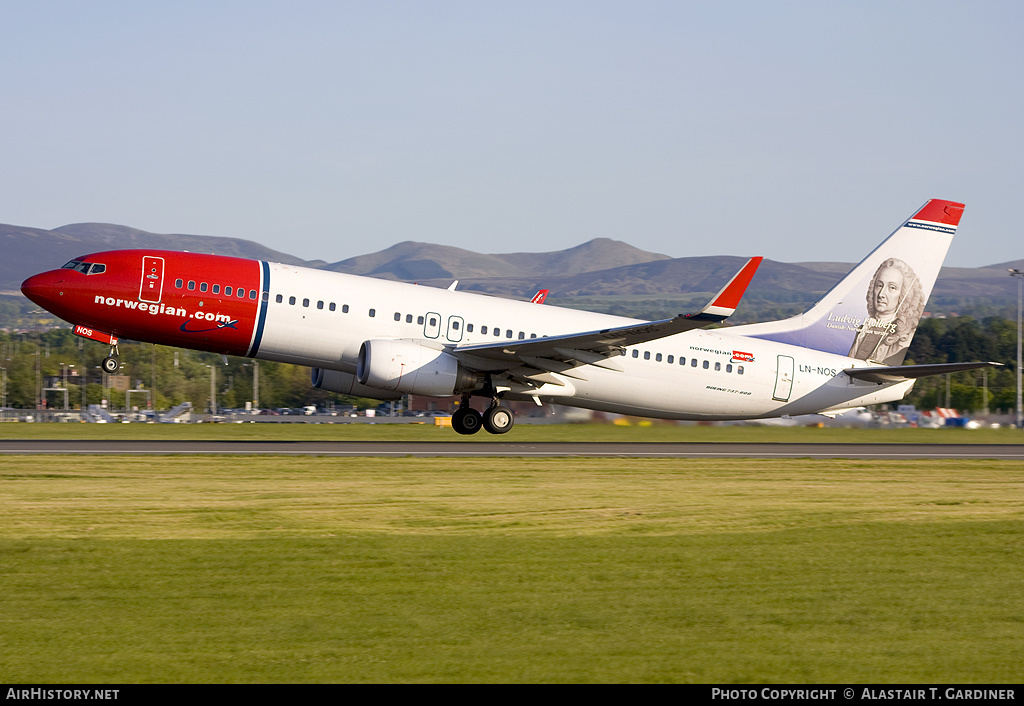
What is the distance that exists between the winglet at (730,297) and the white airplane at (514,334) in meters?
0.05

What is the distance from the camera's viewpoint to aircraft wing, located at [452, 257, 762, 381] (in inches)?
1049

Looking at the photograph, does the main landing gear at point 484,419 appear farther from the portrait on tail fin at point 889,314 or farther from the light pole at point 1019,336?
the light pole at point 1019,336

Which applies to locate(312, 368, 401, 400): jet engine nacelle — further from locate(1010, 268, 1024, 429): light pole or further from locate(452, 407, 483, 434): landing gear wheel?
locate(1010, 268, 1024, 429): light pole

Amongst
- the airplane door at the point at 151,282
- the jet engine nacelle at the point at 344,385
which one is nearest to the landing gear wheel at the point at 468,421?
the jet engine nacelle at the point at 344,385

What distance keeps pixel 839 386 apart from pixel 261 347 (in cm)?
1834

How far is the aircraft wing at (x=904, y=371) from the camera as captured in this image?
30234 mm

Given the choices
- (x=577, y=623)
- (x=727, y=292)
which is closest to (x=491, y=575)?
(x=577, y=623)

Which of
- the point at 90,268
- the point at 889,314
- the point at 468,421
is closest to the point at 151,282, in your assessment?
the point at 90,268

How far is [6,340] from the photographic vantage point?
154 meters

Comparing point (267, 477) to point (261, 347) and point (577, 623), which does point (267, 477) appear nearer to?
point (261, 347)

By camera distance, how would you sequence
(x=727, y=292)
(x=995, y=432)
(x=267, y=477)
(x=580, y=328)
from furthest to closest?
1. (x=995, y=432)
2. (x=580, y=328)
3. (x=727, y=292)
4. (x=267, y=477)

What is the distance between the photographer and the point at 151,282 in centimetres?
2842

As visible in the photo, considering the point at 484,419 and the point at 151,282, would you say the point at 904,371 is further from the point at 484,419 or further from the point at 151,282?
the point at 151,282

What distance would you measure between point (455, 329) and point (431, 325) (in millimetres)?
722
